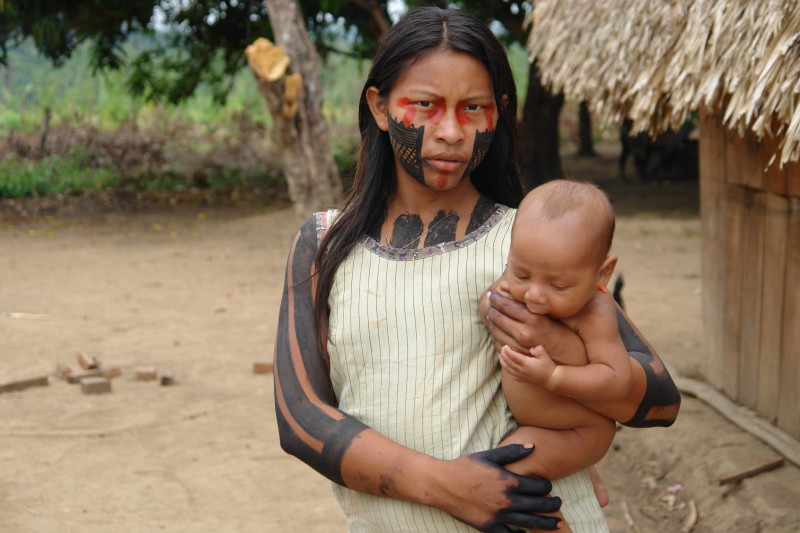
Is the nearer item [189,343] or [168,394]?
[168,394]

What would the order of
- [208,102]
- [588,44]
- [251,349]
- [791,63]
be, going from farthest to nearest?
[208,102], [251,349], [588,44], [791,63]

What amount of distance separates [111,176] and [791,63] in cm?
1294

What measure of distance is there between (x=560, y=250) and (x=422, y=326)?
0.99 ft

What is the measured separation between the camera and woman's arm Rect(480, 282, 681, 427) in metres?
1.60

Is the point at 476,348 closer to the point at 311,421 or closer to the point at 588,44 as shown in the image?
the point at 311,421

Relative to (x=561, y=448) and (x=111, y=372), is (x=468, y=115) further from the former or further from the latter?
(x=111, y=372)

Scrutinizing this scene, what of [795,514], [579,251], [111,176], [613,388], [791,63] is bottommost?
[111,176]

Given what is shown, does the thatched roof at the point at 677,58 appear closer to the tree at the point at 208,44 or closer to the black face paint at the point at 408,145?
the black face paint at the point at 408,145

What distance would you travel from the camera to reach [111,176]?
14.5 metres

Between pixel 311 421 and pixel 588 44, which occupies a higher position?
pixel 588 44

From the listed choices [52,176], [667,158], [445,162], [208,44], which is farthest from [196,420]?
[667,158]

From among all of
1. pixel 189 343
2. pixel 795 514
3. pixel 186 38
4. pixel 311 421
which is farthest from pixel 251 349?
pixel 186 38

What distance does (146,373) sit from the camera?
543 centimetres

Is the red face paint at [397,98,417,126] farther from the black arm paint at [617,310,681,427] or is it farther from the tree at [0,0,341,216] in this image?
the tree at [0,0,341,216]
